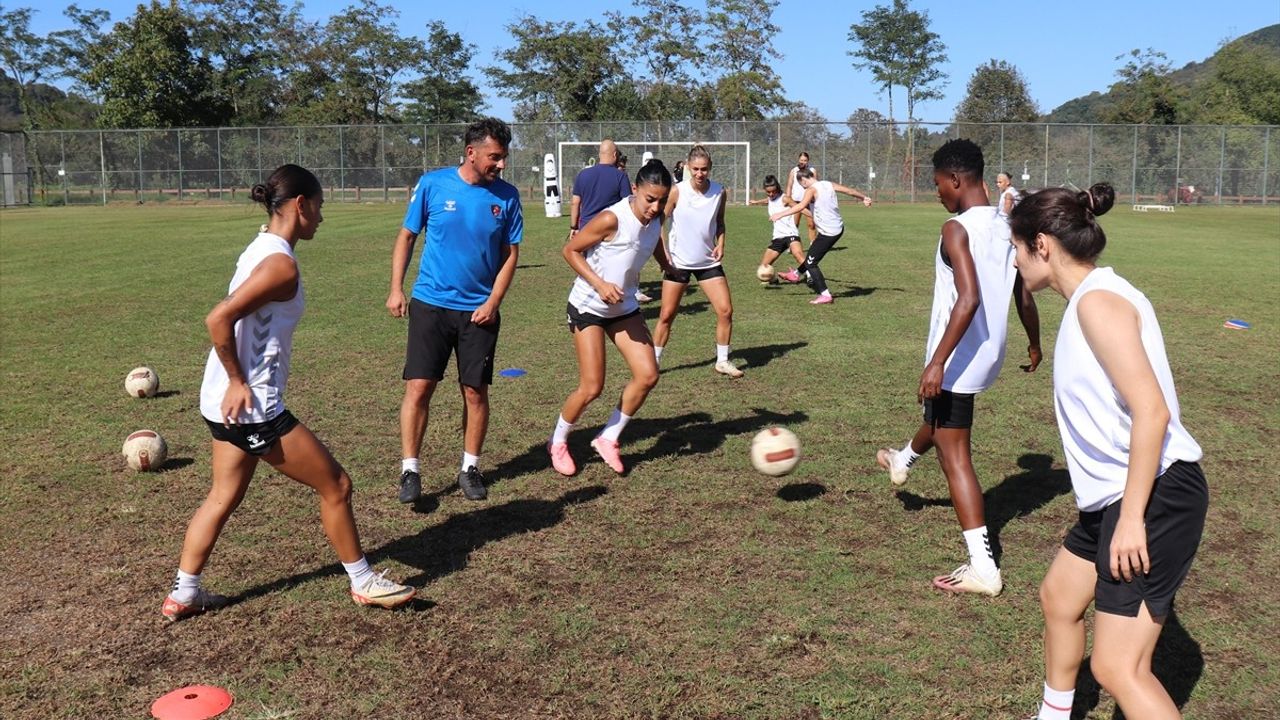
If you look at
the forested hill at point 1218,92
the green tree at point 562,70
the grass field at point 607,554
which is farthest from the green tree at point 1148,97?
the grass field at point 607,554

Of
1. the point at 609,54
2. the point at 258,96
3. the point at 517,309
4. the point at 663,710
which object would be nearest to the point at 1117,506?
the point at 663,710

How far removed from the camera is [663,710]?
378cm

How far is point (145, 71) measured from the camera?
56.3 m

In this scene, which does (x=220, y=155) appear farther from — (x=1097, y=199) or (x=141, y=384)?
(x=1097, y=199)

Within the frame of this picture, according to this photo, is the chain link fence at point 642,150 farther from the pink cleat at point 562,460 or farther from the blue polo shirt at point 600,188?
the pink cleat at point 562,460

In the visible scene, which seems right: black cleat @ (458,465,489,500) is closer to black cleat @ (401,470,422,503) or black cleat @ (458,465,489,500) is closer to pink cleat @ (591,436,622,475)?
black cleat @ (401,470,422,503)

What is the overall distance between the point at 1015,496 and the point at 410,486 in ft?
12.6

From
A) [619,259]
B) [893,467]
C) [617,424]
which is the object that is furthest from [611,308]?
[893,467]

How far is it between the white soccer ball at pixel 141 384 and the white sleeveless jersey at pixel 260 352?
202 inches

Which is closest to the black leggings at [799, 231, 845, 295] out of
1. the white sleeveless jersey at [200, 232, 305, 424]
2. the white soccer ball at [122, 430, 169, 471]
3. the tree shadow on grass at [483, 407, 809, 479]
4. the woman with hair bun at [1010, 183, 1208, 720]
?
the tree shadow on grass at [483, 407, 809, 479]

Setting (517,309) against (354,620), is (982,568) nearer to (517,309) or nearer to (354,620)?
(354,620)

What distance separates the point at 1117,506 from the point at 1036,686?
4.33 ft

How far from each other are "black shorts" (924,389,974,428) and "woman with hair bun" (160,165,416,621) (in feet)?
9.15

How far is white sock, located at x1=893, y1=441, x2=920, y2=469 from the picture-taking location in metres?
6.12
